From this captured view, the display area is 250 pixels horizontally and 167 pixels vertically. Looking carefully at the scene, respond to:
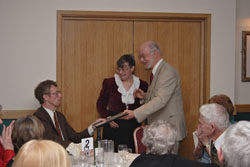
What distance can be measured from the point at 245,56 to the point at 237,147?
3.54 metres

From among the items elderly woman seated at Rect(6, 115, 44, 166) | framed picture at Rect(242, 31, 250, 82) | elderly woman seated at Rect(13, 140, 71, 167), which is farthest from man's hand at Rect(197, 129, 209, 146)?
framed picture at Rect(242, 31, 250, 82)

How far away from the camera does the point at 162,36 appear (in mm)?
4363

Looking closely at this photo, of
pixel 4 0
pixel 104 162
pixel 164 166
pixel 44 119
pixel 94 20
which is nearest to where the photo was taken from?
pixel 164 166

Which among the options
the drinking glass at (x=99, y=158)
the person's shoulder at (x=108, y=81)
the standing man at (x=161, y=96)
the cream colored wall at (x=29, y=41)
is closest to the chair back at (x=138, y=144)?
the standing man at (x=161, y=96)

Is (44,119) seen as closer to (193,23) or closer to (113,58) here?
(113,58)

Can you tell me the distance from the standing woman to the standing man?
24 centimetres

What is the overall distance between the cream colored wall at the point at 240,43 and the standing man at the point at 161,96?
132 cm

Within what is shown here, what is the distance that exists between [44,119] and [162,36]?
84.3 inches

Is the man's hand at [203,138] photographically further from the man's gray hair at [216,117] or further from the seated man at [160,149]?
the seated man at [160,149]

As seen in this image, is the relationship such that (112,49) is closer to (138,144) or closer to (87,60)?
(87,60)

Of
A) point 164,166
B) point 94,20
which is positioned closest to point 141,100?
point 94,20

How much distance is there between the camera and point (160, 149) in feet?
6.70

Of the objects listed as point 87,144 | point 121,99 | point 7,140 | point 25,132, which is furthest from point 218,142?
point 121,99

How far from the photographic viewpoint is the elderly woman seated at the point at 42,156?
1.24 meters
